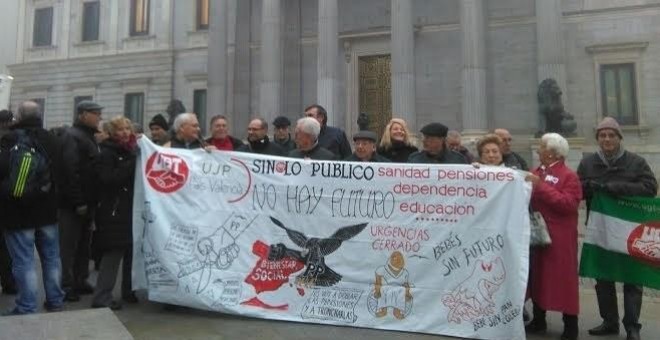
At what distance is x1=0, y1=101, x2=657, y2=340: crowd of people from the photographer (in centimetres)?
571

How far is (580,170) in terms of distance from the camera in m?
6.35

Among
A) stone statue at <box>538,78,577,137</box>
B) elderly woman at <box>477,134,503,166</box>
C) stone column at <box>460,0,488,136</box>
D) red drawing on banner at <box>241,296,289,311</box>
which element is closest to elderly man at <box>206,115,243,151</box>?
red drawing on banner at <box>241,296,289,311</box>

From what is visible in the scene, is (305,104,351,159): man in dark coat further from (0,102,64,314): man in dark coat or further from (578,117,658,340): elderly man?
(0,102,64,314): man in dark coat

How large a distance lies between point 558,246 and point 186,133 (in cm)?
439

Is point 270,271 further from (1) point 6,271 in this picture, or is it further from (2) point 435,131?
(1) point 6,271

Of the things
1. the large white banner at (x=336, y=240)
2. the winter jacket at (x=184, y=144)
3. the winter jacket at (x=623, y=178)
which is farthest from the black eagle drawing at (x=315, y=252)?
the winter jacket at (x=623, y=178)

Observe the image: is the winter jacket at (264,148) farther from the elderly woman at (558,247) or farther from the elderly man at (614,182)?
the elderly man at (614,182)

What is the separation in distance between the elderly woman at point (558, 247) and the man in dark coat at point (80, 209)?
5086mm

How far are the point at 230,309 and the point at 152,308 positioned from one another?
46.3 inches

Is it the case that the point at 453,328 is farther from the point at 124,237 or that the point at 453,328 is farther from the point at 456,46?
→ the point at 456,46

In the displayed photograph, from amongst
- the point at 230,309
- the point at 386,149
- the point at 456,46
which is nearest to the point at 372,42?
the point at 456,46

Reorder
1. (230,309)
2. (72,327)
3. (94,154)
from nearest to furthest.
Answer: (72,327) < (230,309) < (94,154)

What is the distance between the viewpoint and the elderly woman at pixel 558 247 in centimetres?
560

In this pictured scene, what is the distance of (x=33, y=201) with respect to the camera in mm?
5922
